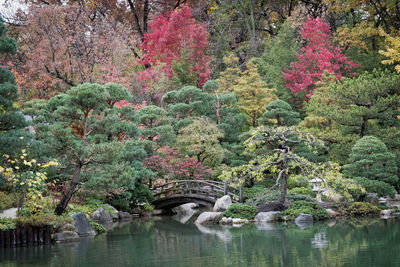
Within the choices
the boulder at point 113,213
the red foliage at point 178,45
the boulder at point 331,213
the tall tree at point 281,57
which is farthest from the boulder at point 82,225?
the tall tree at point 281,57

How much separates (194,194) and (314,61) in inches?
404

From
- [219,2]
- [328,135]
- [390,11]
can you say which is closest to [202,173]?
[328,135]

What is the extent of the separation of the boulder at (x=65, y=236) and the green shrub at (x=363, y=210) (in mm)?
9110

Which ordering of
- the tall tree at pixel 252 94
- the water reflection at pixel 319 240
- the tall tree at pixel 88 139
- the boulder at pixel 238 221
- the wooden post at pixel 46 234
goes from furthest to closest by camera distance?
the tall tree at pixel 252 94, the boulder at pixel 238 221, the tall tree at pixel 88 139, the wooden post at pixel 46 234, the water reflection at pixel 319 240

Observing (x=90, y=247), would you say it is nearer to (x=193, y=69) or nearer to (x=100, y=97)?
(x=100, y=97)

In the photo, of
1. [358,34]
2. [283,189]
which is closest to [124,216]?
[283,189]

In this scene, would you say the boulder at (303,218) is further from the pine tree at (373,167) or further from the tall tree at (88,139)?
the tall tree at (88,139)

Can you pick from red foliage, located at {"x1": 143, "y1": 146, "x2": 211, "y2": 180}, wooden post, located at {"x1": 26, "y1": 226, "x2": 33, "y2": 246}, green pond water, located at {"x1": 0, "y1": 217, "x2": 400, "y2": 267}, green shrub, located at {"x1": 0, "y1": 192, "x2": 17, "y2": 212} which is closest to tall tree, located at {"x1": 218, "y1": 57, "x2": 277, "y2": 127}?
red foliage, located at {"x1": 143, "y1": 146, "x2": 211, "y2": 180}

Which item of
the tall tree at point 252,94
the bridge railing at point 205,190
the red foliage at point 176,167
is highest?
the tall tree at point 252,94

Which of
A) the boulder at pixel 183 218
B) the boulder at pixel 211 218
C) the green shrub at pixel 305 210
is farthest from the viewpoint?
the boulder at pixel 183 218

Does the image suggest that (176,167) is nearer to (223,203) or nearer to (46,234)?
(223,203)

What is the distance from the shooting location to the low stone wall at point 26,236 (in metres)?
11.0

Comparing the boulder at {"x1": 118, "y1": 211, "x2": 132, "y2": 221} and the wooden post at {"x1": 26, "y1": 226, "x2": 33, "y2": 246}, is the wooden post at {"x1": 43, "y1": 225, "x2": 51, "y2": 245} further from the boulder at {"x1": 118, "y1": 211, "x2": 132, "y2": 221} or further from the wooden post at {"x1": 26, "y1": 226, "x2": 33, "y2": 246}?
the boulder at {"x1": 118, "y1": 211, "x2": 132, "y2": 221}

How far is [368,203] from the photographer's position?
1573cm
